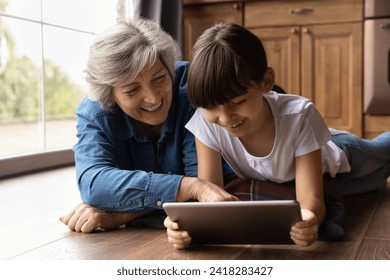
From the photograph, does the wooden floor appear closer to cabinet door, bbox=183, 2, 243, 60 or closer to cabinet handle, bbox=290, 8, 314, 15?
cabinet handle, bbox=290, 8, 314, 15

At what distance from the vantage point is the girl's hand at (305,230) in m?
1.19

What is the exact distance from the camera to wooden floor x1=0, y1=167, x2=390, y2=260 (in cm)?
125

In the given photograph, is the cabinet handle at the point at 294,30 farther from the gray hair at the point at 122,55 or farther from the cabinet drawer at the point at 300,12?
the gray hair at the point at 122,55

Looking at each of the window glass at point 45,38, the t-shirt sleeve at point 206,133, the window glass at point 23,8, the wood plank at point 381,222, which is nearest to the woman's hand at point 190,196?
the t-shirt sleeve at point 206,133

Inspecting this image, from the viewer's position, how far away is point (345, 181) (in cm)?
195

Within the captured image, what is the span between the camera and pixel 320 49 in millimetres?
3215

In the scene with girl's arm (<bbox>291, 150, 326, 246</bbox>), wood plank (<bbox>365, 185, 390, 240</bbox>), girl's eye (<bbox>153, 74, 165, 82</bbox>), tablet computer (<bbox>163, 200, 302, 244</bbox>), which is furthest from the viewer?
girl's eye (<bbox>153, 74, 165, 82</bbox>)

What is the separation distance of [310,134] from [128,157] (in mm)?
583

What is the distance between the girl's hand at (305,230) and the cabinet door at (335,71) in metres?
2.05

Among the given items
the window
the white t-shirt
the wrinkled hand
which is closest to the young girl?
the white t-shirt

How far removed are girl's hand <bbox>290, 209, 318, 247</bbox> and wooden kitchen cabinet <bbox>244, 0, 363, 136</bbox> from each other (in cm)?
205

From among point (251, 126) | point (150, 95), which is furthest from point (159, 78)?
point (251, 126)

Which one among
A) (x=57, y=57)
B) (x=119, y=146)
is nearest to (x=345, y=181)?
(x=119, y=146)

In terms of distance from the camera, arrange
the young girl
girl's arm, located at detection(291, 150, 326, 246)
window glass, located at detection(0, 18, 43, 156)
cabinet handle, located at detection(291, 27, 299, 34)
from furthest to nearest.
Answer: cabinet handle, located at detection(291, 27, 299, 34)
window glass, located at detection(0, 18, 43, 156)
girl's arm, located at detection(291, 150, 326, 246)
the young girl
